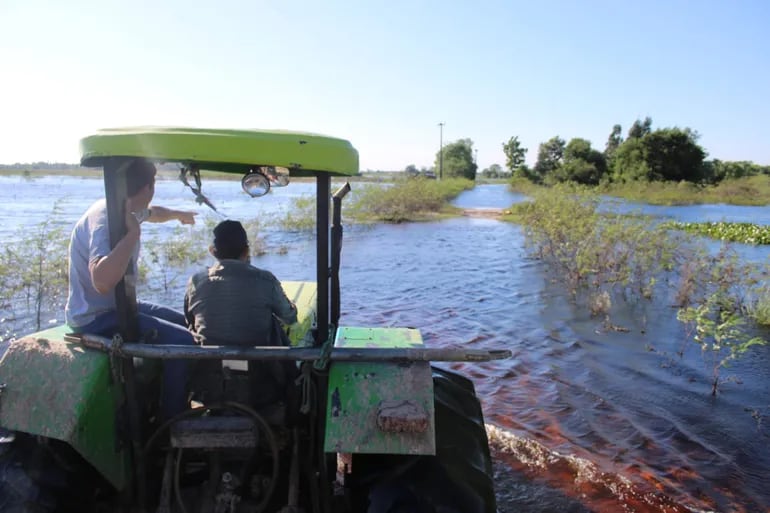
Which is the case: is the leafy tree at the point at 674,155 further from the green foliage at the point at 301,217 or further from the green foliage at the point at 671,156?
the green foliage at the point at 301,217

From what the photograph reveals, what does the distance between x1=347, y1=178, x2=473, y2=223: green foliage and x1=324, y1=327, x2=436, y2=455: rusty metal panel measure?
2104 centimetres

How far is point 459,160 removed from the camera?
80.9 meters

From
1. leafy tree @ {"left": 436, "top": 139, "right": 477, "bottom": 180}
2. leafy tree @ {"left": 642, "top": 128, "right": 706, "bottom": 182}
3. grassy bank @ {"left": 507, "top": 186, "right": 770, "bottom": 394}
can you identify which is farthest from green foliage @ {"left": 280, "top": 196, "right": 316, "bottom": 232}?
leafy tree @ {"left": 436, "top": 139, "right": 477, "bottom": 180}

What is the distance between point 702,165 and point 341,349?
59535 millimetres

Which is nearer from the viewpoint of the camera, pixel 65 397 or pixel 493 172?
pixel 65 397

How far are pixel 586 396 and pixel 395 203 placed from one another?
2035 centimetres

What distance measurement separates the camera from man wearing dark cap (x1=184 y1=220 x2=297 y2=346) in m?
2.51

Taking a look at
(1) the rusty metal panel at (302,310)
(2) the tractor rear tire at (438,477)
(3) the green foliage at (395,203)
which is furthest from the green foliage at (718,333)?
(3) the green foliage at (395,203)

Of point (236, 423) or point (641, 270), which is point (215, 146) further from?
point (641, 270)

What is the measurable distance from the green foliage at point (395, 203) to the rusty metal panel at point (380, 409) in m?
21.0

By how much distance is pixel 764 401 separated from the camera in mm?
5715

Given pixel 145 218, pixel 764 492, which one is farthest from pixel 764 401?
pixel 145 218

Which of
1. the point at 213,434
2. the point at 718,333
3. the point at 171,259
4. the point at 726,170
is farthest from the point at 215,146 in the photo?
the point at 726,170

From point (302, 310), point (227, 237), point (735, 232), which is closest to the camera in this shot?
point (227, 237)
